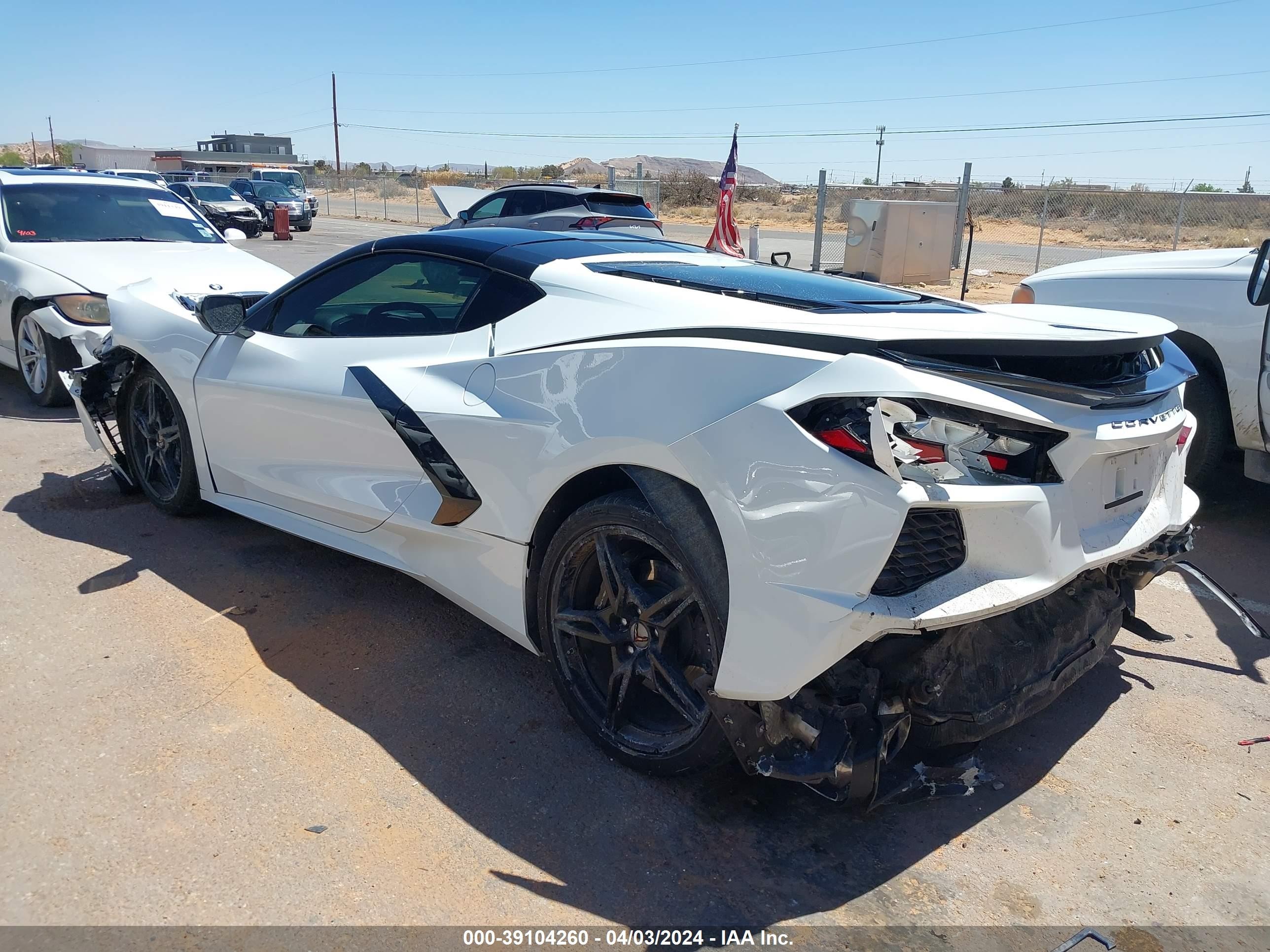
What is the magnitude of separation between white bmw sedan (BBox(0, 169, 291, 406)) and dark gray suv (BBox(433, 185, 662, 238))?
3959 mm

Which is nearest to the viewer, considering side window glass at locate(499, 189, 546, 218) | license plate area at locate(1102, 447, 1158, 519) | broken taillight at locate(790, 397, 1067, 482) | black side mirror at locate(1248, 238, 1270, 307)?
broken taillight at locate(790, 397, 1067, 482)

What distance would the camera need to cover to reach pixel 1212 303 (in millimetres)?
5133

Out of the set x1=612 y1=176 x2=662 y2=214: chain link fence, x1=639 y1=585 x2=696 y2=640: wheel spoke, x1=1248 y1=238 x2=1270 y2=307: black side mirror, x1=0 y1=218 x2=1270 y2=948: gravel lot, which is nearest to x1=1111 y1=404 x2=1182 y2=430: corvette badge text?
x1=0 y1=218 x2=1270 y2=948: gravel lot

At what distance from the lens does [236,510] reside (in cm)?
446

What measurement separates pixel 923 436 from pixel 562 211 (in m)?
11.7

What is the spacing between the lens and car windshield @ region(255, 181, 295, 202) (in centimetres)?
3128

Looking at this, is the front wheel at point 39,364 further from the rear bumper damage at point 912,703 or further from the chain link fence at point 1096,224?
the chain link fence at point 1096,224

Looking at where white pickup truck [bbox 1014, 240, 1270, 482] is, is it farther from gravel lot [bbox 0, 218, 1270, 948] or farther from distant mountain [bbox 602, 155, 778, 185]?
distant mountain [bbox 602, 155, 778, 185]

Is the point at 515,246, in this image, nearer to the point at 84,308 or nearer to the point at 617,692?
the point at 617,692

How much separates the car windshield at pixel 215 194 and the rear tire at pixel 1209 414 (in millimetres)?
27791

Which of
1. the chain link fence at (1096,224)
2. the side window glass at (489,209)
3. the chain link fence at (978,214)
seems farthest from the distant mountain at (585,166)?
the side window glass at (489,209)

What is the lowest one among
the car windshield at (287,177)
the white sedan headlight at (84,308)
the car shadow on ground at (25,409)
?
the car shadow on ground at (25,409)

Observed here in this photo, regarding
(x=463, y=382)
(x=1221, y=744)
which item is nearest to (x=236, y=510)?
(x=463, y=382)

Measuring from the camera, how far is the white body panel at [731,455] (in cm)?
234
